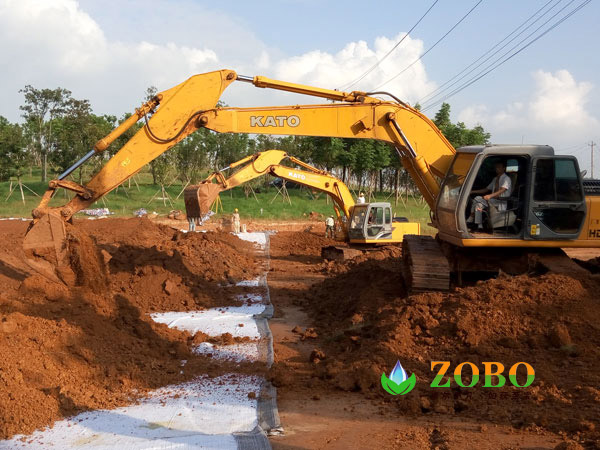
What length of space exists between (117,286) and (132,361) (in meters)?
4.09

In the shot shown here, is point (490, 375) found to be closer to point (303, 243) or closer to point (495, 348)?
point (495, 348)

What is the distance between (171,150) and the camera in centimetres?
3322

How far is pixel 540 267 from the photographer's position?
25.3ft

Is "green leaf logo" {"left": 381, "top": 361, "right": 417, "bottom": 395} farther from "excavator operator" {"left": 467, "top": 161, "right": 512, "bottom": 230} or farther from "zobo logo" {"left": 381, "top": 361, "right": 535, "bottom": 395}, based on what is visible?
"excavator operator" {"left": 467, "top": 161, "right": 512, "bottom": 230}

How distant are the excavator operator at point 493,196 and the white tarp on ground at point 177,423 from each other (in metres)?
3.62

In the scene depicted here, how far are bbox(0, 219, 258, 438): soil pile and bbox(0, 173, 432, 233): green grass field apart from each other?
17.4 meters

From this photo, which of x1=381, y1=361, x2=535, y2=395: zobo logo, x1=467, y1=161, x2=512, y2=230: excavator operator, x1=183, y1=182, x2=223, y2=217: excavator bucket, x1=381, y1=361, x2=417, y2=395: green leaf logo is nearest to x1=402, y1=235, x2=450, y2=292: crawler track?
x1=467, y1=161, x2=512, y2=230: excavator operator

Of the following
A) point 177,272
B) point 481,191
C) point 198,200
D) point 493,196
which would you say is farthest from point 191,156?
point 493,196

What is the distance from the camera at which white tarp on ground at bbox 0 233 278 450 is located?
4.61 meters

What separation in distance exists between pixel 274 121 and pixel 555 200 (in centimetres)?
443

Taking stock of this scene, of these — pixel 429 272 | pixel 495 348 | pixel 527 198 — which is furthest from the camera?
pixel 429 272

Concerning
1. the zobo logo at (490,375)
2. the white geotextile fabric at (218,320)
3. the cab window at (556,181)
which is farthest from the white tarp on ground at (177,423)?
the cab window at (556,181)

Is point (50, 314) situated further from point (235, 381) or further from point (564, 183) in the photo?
point (564, 183)

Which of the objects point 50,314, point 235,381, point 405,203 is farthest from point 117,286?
point 405,203
